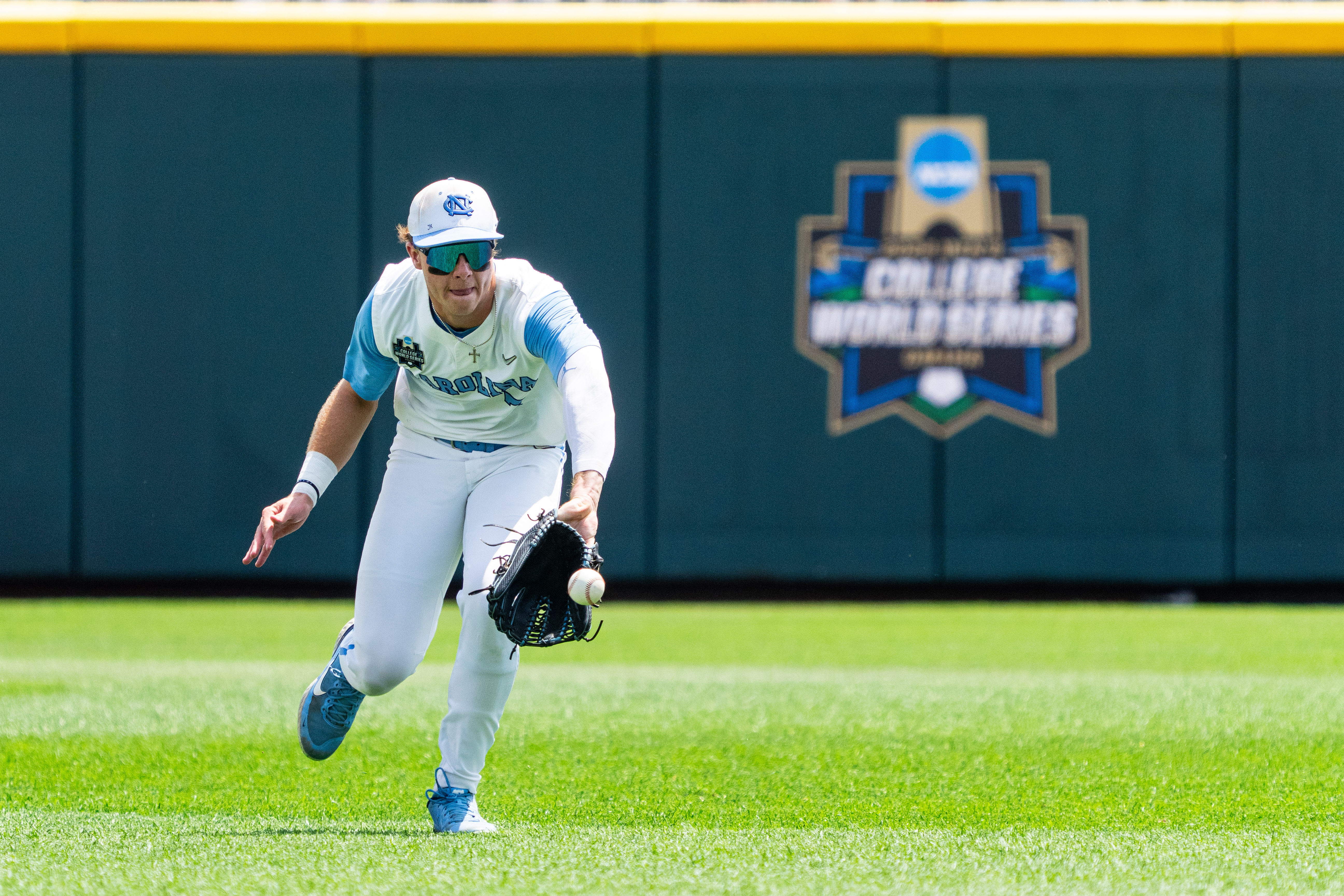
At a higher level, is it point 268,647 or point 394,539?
point 394,539

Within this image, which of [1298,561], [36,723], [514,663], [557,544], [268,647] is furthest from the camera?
[1298,561]

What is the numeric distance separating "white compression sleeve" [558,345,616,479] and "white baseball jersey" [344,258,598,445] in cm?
5

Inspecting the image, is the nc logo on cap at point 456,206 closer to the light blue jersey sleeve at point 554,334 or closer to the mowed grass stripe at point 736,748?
the light blue jersey sleeve at point 554,334

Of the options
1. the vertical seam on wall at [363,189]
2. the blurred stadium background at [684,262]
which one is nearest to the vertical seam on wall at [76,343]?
the blurred stadium background at [684,262]

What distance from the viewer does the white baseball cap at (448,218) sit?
4457 mm

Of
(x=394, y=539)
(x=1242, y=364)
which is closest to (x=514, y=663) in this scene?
(x=394, y=539)

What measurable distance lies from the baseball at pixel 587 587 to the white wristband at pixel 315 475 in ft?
3.47

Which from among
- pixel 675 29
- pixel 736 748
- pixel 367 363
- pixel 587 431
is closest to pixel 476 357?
pixel 367 363

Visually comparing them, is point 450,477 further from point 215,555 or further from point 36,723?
point 215,555

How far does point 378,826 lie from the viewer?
4.80m

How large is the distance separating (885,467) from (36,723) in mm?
7093

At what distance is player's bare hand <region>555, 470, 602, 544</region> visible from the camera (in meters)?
4.20

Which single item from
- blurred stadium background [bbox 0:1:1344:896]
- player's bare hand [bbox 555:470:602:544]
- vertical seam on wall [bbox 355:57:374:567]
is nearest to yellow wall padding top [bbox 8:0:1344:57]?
blurred stadium background [bbox 0:1:1344:896]

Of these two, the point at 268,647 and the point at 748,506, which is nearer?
the point at 268,647
